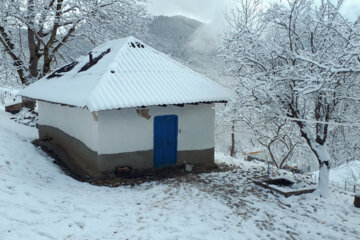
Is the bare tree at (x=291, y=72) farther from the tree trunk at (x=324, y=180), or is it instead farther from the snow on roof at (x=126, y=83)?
the snow on roof at (x=126, y=83)

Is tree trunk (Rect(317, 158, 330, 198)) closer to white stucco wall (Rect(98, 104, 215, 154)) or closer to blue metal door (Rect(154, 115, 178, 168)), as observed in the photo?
white stucco wall (Rect(98, 104, 215, 154))

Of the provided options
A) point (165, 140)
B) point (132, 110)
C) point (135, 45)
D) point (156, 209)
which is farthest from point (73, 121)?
point (156, 209)

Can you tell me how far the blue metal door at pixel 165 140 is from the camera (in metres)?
9.65

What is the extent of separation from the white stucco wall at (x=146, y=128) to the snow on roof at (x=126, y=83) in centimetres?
62

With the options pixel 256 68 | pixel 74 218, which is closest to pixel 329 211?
pixel 256 68

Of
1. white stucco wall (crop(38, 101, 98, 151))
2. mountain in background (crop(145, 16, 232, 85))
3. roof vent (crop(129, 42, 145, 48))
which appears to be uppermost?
mountain in background (crop(145, 16, 232, 85))

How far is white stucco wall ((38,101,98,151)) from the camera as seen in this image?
29.2 feet

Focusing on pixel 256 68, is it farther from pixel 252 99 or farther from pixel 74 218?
pixel 74 218

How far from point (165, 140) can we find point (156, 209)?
12.2 feet

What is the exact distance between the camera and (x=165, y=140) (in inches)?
387

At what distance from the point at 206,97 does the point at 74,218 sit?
5965 mm

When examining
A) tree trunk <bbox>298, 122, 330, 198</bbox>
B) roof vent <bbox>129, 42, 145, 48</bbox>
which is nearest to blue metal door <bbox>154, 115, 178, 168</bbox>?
roof vent <bbox>129, 42, 145, 48</bbox>

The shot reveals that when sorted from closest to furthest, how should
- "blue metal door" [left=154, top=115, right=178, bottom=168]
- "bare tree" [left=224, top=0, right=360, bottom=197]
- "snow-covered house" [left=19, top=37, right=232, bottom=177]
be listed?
"bare tree" [left=224, top=0, right=360, bottom=197]
"snow-covered house" [left=19, top=37, right=232, bottom=177]
"blue metal door" [left=154, top=115, right=178, bottom=168]

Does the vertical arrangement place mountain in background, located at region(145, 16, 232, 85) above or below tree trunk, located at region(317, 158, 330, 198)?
above
